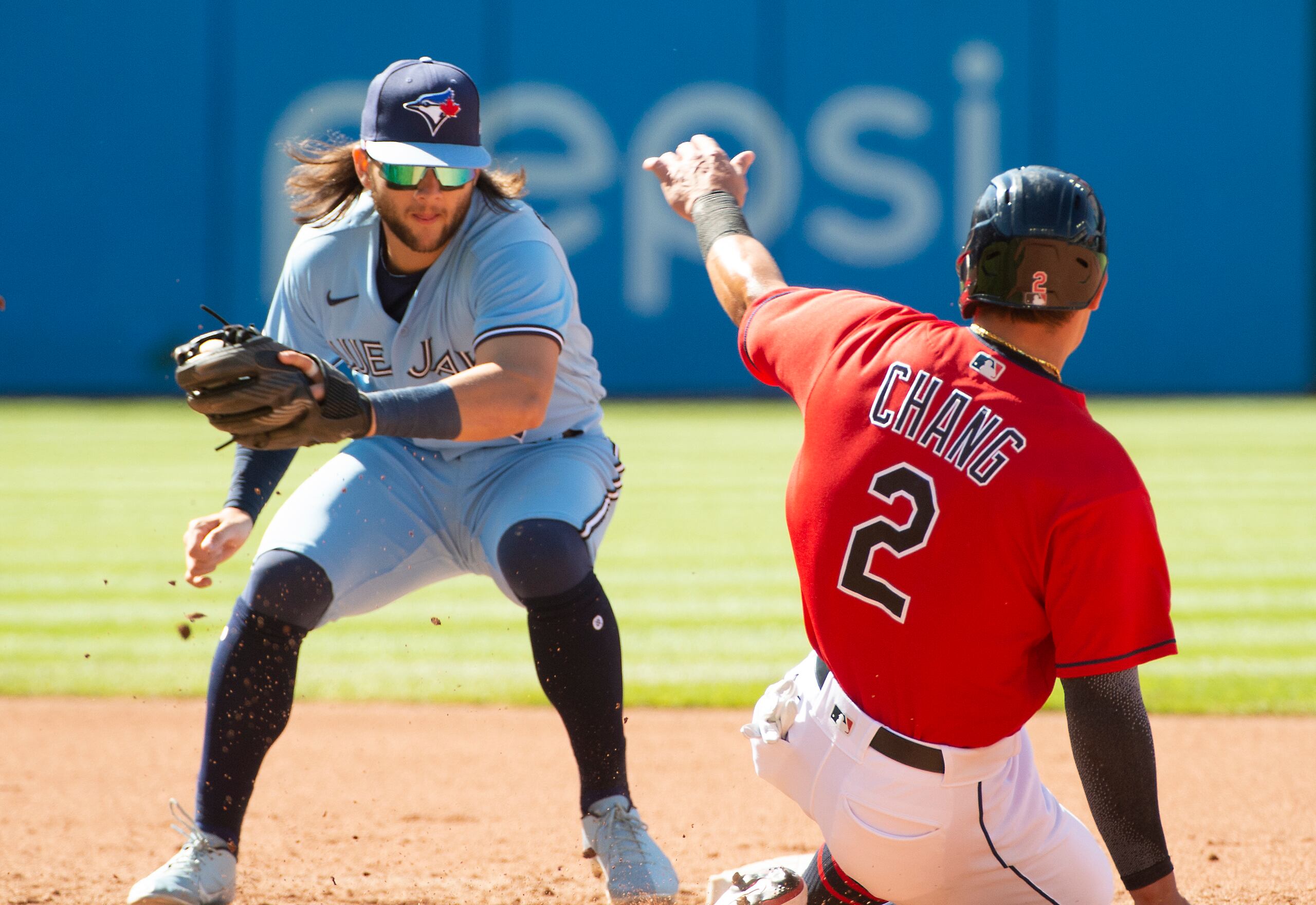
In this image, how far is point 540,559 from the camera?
322cm

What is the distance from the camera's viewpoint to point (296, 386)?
108 inches

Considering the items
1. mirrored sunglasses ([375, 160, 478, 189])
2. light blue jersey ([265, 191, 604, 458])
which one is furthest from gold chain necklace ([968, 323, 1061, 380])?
mirrored sunglasses ([375, 160, 478, 189])

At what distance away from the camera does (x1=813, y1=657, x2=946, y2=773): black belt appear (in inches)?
95.7

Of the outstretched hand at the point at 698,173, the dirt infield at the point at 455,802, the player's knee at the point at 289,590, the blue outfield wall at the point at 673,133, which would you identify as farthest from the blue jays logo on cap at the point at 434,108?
the blue outfield wall at the point at 673,133

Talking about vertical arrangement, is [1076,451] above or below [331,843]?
above

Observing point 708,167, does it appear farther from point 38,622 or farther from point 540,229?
point 38,622

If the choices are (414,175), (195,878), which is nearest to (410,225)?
(414,175)

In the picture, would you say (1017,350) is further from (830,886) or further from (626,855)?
(626,855)

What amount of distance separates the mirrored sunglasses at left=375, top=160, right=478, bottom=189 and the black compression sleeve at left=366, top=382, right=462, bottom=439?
1.76 feet

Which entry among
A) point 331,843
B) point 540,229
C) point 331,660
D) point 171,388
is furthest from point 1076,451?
point 171,388

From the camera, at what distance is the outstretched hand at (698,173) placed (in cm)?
316

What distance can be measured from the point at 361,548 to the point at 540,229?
881 mm

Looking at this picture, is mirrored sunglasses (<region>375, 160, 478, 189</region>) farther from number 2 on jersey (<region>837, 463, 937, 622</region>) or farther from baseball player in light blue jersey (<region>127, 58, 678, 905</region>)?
number 2 on jersey (<region>837, 463, 937, 622</region>)

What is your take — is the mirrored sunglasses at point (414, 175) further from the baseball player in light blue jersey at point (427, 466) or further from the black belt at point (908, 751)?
the black belt at point (908, 751)
